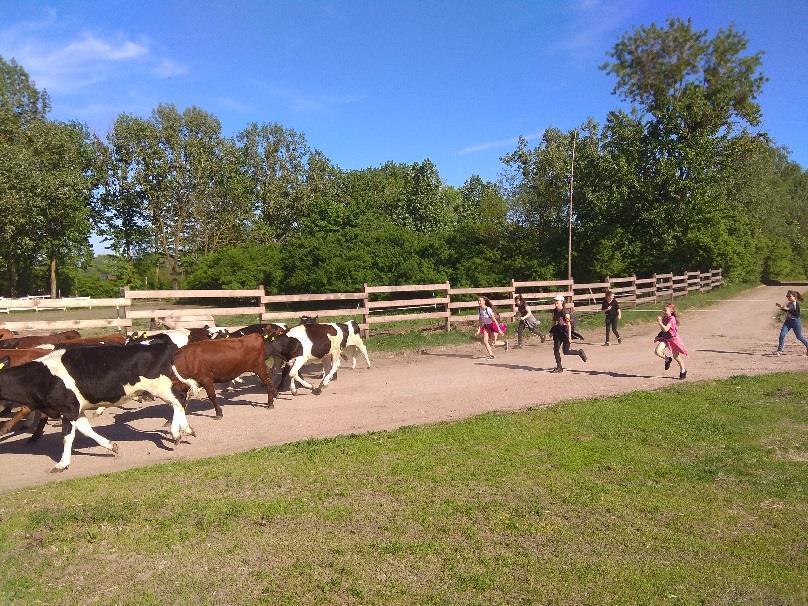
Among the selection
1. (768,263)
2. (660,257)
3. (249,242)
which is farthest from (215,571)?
(768,263)

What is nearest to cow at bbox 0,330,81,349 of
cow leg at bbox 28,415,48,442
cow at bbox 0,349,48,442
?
cow at bbox 0,349,48,442

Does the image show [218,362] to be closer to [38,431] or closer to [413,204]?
[38,431]

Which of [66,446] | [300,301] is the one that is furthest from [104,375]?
[300,301]

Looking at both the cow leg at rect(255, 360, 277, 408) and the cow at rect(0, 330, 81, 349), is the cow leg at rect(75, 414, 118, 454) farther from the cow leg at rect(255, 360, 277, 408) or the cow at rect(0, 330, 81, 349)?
the cow at rect(0, 330, 81, 349)

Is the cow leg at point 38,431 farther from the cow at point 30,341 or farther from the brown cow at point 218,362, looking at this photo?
the cow at point 30,341

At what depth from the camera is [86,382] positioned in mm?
7633

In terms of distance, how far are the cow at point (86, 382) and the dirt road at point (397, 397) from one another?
0.49 meters

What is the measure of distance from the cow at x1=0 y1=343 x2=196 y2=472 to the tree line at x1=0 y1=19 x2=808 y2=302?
21.7 meters

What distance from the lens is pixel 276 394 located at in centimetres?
1110

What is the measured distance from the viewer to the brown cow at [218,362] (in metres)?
9.41

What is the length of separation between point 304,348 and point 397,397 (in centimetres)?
214

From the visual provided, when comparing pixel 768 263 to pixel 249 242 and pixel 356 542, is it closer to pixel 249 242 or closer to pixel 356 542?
pixel 249 242

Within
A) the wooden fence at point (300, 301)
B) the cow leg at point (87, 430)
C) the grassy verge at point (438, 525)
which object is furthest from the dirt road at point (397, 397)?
the wooden fence at point (300, 301)

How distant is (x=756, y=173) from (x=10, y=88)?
5218cm
